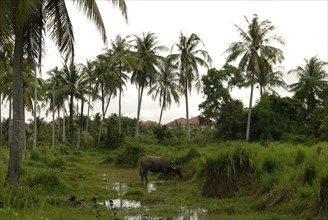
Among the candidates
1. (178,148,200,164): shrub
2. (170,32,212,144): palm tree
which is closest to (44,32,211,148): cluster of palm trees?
(170,32,212,144): palm tree

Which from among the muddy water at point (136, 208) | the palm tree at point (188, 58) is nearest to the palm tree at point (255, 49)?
the palm tree at point (188, 58)

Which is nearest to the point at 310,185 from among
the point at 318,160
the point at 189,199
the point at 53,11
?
the point at 318,160

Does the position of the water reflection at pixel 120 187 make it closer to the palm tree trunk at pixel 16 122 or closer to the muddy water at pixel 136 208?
the muddy water at pixel 136 208

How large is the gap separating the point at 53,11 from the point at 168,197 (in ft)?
22.0

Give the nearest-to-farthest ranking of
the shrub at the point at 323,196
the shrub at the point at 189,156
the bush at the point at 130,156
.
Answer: the shrub at the point at 323,196 → the shrub at the point at 189,156 → the bush at the point at 130,156

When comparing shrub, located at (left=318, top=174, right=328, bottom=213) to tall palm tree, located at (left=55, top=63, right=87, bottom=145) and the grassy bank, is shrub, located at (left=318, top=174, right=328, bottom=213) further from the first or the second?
tall palm tree, located at (left=55, top=63, right=87, bottom=145)

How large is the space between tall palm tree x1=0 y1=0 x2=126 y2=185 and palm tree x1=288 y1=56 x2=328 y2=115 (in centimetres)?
3332

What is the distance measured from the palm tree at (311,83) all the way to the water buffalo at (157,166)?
2620 cm

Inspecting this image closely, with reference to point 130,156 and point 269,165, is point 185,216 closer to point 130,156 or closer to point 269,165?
point 269,165

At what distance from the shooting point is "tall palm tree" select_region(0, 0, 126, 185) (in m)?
9.41

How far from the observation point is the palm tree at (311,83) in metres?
41.0

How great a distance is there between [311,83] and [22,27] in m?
35.9

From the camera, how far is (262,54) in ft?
106

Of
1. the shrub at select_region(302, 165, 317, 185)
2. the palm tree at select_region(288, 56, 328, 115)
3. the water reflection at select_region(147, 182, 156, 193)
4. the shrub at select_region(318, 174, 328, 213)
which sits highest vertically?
the palm tree at select_region(288, 56, 328, 115)
